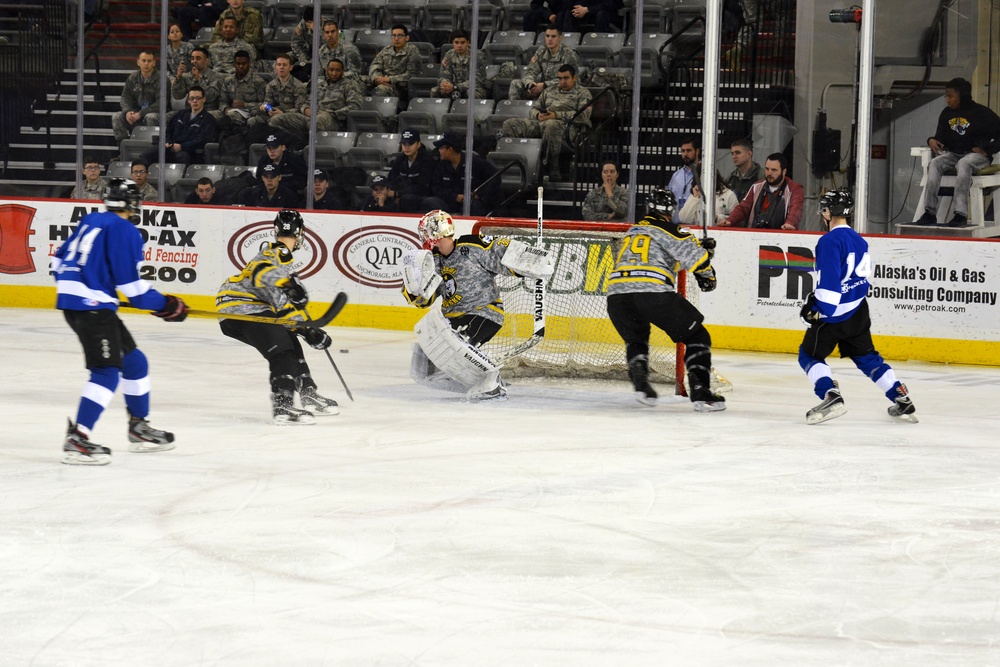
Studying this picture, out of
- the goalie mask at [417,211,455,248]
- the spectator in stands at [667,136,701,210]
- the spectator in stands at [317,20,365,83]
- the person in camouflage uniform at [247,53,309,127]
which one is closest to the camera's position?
the goalie mask at [417,211,455,248]

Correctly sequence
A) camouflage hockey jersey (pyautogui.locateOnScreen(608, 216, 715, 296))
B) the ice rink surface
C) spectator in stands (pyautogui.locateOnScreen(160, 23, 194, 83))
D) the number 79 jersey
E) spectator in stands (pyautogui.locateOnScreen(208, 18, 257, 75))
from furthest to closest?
spectator in stands (pyautogui.locateOnScreen(208, 18, 257, 75)) < spectator in stands (pyautogui.locateOnScreen(160, 23, 194, 83)) < camouflage hockey jersey (pyautogui.locateOnScreen(608, 216, 715, 296)) < the number 79 jersey < the ice rink surface

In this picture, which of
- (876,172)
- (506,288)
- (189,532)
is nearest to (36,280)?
(506,288)

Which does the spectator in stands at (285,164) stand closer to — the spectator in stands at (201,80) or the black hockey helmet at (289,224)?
the spectator in stands at (201,80)

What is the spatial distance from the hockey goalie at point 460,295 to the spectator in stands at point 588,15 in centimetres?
506

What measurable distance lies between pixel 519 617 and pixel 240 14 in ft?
34.8

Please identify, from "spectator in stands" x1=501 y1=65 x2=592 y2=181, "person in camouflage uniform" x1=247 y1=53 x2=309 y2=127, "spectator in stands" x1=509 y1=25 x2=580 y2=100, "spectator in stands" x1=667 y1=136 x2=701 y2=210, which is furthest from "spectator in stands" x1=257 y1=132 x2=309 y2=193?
"spectator in stands" x1=667 y1=136 x2=701 y2=210

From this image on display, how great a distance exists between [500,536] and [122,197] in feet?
7.21

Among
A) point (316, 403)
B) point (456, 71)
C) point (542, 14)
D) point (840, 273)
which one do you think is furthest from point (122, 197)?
point (542, 14)

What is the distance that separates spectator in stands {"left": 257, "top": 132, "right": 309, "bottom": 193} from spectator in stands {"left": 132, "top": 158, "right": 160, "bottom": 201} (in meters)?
1.01

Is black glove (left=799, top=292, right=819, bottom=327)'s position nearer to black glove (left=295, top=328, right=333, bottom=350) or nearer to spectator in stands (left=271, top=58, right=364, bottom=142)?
black glove (left=295, top=328, right=333, bottom=350)

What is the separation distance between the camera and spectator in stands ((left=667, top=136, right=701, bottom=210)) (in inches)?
405

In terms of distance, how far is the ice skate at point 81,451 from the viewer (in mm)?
5484

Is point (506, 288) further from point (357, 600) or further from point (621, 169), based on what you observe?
point (357, 600)

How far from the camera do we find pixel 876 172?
32.4 feet
